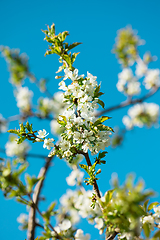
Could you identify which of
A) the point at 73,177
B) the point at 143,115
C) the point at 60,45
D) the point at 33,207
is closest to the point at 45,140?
the point at 33,207

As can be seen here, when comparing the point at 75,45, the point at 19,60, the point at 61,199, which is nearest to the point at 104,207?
the point at 75,45

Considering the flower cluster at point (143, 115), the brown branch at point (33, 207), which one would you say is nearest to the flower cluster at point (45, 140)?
the brown branch at point (33, 207)

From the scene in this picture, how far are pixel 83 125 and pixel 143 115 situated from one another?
482 cm

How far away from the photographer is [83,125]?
1.57 m

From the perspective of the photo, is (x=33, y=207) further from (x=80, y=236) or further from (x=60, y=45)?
(x=60, y=45)

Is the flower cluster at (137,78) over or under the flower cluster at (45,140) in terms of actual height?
over

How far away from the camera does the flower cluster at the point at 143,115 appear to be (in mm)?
5824

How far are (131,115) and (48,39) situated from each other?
474 cm

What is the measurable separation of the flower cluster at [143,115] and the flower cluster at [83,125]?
4.35 metres

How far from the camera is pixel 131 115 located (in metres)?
6.22

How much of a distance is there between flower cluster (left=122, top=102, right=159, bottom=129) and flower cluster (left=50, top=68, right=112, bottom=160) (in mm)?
4348

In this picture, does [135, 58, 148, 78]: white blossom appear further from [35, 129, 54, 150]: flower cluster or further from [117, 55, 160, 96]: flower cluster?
[35, 129, 54, 150]: flower cluster

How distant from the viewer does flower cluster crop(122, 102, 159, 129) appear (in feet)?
19.1

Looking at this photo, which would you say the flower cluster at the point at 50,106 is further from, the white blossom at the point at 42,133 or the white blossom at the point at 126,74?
the white blossom at the point at 42,133
